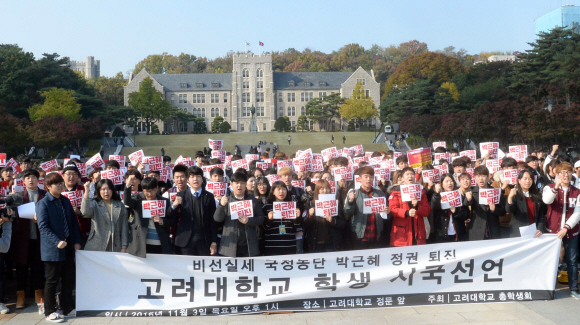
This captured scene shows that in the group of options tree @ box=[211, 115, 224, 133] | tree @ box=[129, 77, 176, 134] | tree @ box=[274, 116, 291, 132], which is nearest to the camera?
tree @ box=[129, 77, 176, 134]

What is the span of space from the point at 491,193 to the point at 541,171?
4807 millimetres

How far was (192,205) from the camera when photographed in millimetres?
6723

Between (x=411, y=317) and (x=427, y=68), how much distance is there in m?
75.8

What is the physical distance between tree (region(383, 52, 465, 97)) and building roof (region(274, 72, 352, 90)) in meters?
16.2

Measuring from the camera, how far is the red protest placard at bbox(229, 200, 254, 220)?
21.0 feet

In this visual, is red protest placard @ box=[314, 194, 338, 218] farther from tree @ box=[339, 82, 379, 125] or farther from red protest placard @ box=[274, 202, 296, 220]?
tree @ box=[339, 82, 379, 125]

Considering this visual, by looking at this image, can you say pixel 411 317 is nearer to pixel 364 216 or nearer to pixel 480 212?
pixel 364 216

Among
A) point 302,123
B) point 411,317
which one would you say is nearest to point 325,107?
point 302,123

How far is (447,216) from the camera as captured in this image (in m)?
7.36

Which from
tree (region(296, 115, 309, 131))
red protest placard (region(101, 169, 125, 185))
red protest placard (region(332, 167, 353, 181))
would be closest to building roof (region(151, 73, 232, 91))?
tree (region(296, 115, 309, 131))

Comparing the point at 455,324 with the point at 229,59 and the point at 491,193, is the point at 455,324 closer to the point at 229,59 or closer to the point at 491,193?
the point at 491,193

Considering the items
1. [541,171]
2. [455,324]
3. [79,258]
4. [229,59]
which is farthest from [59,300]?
[229,59]

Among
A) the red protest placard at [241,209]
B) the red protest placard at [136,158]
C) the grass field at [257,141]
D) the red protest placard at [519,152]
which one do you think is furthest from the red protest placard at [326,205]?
the grass field at [257,141]

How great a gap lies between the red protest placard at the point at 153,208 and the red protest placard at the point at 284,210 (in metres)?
1.20
